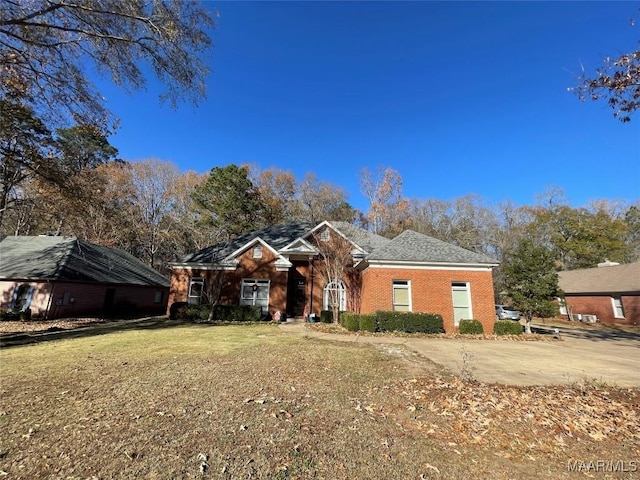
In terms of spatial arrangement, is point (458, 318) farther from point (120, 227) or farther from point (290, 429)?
point (120, 227)

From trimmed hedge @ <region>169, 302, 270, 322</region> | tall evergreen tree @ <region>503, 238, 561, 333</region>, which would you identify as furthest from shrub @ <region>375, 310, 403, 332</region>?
trimmed hedge @ <region>169, 302, 270, 322</region>

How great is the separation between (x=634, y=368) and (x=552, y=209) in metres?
39.0

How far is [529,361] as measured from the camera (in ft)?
28.1

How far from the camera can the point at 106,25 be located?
7930 millimetres

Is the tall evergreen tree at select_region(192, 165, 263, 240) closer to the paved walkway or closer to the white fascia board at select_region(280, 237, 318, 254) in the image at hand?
the white fascia board at select_region(280, 237, 318, 254)

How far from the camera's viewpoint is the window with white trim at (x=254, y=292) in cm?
2039

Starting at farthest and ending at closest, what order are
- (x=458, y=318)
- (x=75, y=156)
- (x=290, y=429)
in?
1. (x=458, y=318)
2. (x=75, y=156)
3. (x=290, y=429)

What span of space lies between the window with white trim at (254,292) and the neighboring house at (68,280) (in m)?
9.16

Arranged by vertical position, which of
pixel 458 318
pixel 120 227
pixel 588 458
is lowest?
pixel 588 458

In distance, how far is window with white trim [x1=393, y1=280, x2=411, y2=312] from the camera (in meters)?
16.2

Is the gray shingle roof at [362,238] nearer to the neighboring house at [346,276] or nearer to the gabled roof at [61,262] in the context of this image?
the neighboring house at [346,276]

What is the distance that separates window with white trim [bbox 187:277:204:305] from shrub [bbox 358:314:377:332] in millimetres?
12220

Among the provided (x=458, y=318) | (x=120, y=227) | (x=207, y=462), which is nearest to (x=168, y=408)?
(x=207, y=462)

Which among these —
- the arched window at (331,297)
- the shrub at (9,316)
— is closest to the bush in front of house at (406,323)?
the arched window at (331,297)
